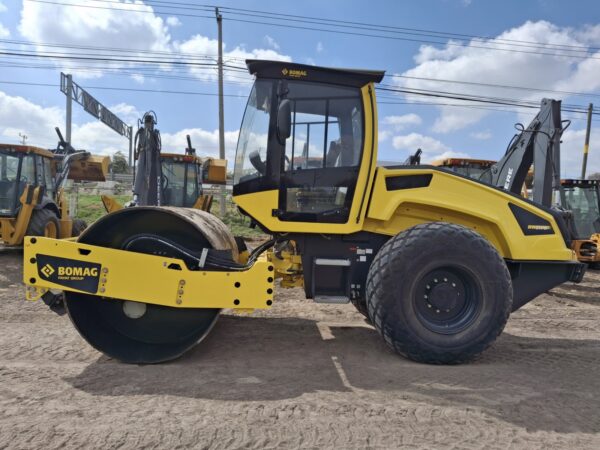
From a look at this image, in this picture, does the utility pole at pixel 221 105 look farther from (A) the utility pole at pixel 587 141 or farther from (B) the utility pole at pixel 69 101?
(A) the utility pole at pixel 587 141

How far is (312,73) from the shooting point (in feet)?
14.3

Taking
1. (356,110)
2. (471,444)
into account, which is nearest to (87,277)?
(356,110)

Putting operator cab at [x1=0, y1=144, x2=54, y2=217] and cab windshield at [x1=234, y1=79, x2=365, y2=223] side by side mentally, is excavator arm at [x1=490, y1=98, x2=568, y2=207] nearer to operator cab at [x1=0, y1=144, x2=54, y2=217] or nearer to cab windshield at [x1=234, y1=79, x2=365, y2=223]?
cab windshield at [x1=234, y1=79, x2=365, y2=223]

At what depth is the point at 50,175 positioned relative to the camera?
11523mm

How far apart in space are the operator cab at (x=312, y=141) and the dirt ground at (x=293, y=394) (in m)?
1.42

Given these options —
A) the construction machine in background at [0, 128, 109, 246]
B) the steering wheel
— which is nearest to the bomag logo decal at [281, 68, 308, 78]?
the steering wheel

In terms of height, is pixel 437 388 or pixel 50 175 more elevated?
pixel 50 175

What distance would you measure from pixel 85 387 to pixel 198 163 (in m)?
9.81

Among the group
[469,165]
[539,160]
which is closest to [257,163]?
[539,160]

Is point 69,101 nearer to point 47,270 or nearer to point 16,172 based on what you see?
point 16,172

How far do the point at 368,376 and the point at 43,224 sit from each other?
8.92 m

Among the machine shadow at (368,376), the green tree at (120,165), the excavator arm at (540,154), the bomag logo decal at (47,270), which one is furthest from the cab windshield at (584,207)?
the green tree at (120,165)

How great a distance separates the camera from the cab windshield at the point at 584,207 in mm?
11898

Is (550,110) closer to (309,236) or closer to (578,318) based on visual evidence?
(578,318)
